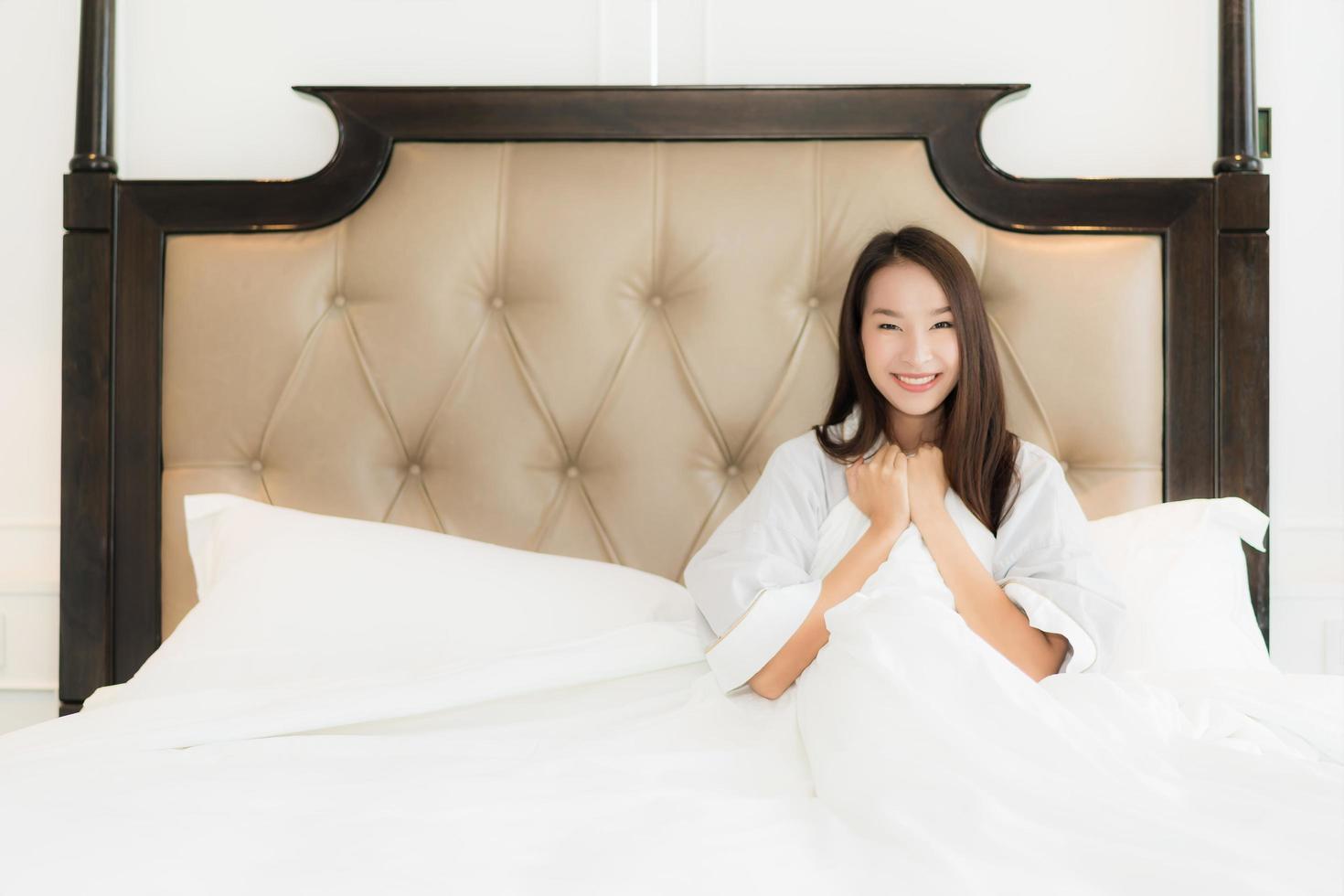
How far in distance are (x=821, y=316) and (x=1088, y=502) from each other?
0.48 meters

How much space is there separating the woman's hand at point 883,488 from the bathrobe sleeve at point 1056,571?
0.44ft

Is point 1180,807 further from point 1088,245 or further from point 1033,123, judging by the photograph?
point 1033,123

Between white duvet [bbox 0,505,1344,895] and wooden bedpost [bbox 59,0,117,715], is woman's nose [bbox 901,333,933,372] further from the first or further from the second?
wooden bedpost [bbox 59,0,117,715]

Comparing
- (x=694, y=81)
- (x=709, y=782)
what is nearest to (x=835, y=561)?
(x=709, y=782)

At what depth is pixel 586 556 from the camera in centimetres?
139

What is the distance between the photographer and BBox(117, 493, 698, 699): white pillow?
42.8 inches

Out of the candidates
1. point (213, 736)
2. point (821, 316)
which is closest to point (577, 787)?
point (213, 736)

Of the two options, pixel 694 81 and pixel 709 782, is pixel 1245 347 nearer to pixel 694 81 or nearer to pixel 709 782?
pixel 694 81

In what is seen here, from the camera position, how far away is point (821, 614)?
104 cm

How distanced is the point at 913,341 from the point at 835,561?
301mm

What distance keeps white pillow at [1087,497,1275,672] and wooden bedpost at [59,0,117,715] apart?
140 cm

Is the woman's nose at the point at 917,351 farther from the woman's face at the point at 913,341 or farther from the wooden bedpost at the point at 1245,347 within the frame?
the wooden bedpost at the point at 1245,347

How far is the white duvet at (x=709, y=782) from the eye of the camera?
1.91 feet

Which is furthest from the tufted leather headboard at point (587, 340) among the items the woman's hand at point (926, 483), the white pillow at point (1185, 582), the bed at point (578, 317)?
the woman's hand at point (926, 483)
